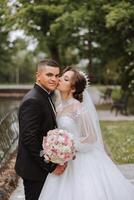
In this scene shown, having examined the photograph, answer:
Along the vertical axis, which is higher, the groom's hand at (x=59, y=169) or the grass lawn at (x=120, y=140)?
the groom's hand at (x=59, y=169)

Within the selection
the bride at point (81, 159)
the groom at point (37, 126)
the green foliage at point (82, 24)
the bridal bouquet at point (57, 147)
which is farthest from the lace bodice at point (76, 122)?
the green foliage at point (82, 24)

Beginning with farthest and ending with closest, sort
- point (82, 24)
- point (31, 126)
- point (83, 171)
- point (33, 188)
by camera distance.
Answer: point (82, 24) < point (83, 171) < point (33, 188) < point (31, 126)

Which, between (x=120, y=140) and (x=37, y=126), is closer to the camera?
(x=37, y=126)

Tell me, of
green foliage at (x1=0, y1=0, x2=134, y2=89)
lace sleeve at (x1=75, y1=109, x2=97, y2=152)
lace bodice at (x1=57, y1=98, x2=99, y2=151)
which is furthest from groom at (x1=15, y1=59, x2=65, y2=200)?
green foliage at (x1=0, y1=0, x2=134, y2=89)

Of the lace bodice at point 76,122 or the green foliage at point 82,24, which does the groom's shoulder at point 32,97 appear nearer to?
the lace bodice at point 76,122

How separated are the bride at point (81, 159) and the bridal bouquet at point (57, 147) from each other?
299mm

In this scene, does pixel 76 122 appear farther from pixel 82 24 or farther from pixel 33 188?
pixel 82 24

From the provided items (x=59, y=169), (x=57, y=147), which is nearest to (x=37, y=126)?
(x=57, y=147)

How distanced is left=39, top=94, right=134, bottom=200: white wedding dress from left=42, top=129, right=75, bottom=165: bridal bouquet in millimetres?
303

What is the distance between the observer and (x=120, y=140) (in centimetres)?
1405

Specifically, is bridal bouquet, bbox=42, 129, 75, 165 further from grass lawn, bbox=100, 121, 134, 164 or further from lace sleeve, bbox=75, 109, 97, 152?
grass lawn, bbox=100, 121, 134, 164

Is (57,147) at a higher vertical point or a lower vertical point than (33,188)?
higher

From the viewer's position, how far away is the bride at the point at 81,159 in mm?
5473

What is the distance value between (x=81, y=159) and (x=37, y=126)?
32.5 inches
